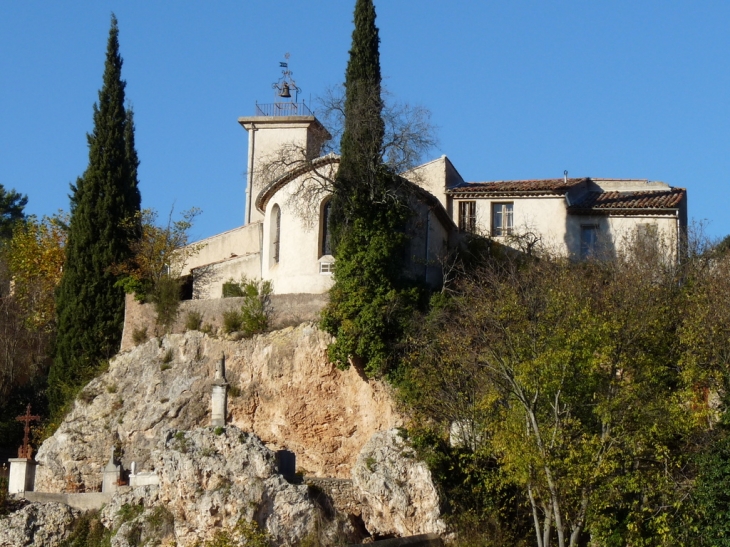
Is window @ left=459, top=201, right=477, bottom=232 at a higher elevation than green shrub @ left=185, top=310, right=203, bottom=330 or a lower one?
higher

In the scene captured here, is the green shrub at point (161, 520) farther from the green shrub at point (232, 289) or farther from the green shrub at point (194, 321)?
the green shrub at point (232, 289)

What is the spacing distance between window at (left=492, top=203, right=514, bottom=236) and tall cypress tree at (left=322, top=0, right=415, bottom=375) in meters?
7.72

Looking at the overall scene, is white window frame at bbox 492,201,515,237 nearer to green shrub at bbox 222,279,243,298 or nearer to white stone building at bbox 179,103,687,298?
white stone building at bbox 179,103,687,298

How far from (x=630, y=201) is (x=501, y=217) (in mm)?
5253

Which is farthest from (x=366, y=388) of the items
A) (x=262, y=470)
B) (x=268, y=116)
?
(x=268, y=116)

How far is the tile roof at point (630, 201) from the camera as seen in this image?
143 feet

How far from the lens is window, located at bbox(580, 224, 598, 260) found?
4381 cm

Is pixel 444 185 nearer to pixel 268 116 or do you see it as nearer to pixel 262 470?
pixel 268 116

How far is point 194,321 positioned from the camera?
39.4 meters

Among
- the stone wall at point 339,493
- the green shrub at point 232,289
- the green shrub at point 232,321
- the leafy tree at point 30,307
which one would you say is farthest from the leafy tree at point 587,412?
the leafy tree at point 30,307

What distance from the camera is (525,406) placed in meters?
28.0

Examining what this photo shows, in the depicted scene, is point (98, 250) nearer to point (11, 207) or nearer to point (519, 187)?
point (519, 187)

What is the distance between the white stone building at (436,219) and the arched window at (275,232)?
37mm

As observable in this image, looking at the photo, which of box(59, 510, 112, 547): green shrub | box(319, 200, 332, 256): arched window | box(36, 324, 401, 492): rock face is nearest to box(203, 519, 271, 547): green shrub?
box(59, 510, 112, 547): green shrub
